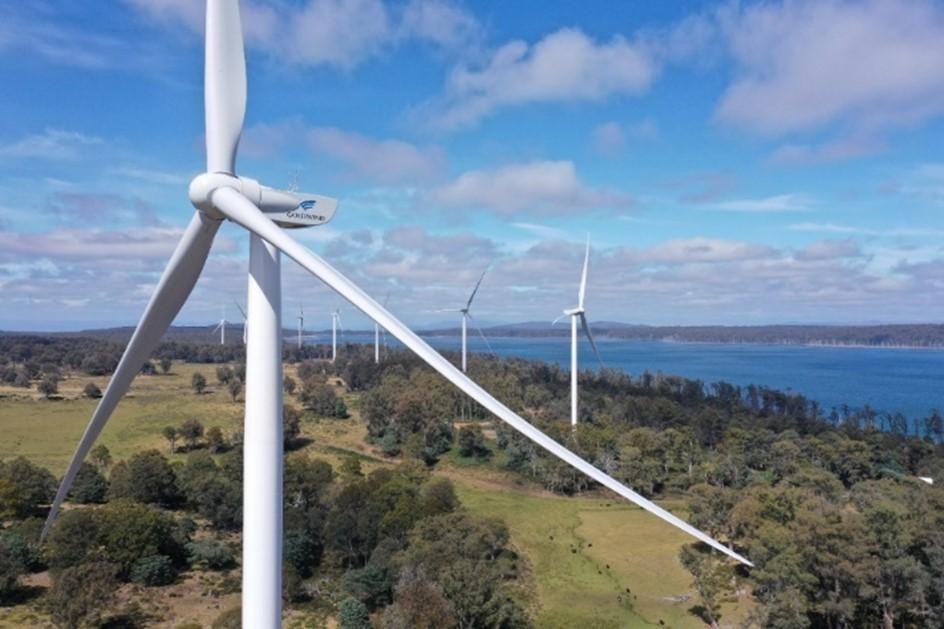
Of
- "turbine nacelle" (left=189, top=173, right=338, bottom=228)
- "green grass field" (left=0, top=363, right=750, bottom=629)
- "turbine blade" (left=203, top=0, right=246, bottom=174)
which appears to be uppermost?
"turbine blade" (left=203, top=0, right=246, bottom=174)

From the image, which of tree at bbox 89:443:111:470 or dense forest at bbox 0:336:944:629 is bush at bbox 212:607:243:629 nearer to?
dense forest at bbox 0:336:944:629

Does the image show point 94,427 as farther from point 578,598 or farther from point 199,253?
point 578,598

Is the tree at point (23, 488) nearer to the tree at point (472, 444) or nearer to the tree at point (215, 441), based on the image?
the tree at point (215, 441)

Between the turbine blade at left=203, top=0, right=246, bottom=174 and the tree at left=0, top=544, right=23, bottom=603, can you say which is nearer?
the turbine blade at left=203, top=0, right=246, bottom=174

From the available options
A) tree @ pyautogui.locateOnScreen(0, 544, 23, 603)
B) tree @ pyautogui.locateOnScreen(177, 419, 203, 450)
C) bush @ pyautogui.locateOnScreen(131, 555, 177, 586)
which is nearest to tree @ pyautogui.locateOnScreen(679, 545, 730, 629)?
bush @ pyautogui.locateOnScreen(131, 555, 177, 586)

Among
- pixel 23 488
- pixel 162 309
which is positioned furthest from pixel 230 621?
pixel 23 488

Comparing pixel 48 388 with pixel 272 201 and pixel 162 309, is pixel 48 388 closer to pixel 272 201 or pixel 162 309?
pixel 162 309

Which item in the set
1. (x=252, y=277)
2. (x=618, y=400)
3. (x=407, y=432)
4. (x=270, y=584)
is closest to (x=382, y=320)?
(x=252, y=277)
